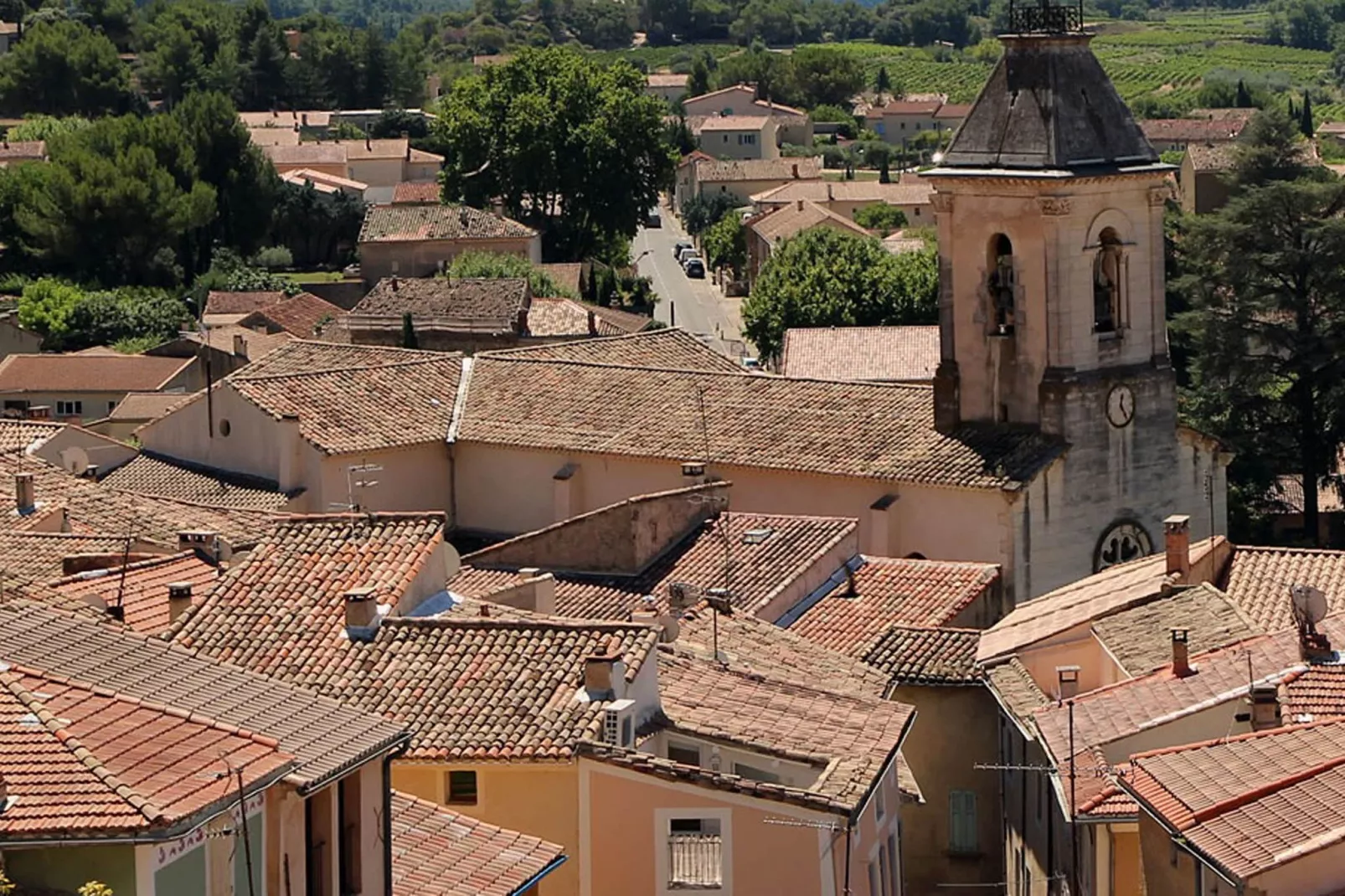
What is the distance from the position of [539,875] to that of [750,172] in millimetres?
119038

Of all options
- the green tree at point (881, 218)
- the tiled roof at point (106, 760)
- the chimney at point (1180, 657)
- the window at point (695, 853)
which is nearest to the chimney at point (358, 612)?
the window at point (695, 853)

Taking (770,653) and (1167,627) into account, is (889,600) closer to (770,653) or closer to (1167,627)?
(1167,627)

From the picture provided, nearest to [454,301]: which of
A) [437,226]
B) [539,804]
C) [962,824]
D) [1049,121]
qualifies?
[437,226]

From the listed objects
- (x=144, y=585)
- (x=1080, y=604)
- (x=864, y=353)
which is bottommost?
(x=864, y=353)

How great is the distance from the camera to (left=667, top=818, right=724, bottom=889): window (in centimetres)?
2197

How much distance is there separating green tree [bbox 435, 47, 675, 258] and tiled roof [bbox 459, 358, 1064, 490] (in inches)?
2201

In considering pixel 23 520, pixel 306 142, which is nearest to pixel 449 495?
pixel 23 520

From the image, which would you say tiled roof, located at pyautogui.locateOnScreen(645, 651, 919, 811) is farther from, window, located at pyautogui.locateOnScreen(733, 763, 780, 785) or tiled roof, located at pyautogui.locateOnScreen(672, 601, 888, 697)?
tiled roof, located at pyautogui.locateOnScreen(672, 601, 888, 697)

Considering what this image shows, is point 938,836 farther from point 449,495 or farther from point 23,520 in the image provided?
point 449,495

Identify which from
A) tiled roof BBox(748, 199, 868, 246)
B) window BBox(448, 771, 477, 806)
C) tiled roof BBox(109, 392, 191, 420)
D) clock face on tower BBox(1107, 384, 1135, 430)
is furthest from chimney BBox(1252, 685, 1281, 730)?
tiled roof BBox(748, 199, 868, 246)

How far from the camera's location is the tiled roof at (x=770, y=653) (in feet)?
92.4

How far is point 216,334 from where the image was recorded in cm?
7525

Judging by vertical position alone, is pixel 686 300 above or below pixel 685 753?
below

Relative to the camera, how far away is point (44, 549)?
31062 millimetres
